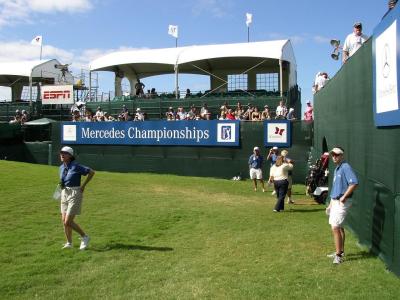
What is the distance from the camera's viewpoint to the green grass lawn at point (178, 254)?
6938 millimetres

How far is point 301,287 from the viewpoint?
6871 millimetres

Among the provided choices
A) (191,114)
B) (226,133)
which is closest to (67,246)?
(226,133)

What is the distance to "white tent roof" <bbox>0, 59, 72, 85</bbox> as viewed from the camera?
118ft

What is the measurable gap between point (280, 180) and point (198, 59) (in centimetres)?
1605

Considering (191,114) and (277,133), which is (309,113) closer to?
(277,133)

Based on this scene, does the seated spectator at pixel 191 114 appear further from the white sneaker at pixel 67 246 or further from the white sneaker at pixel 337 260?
the white sneaker at pixel 337 260

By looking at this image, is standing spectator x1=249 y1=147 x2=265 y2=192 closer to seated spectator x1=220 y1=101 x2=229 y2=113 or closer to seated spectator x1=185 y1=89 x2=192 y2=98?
seated spectator x1=220 y1=101 x2=229 y2=113

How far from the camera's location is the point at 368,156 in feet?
29.3

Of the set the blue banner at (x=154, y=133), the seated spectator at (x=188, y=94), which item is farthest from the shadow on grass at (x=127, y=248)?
the seated spectator at (x=188, y=94)

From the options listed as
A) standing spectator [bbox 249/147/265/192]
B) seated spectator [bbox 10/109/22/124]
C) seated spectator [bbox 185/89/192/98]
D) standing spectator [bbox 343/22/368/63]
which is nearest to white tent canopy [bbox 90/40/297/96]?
seated spectator [bbox 185/89/192/98]

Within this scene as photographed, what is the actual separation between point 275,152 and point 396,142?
36.6ft

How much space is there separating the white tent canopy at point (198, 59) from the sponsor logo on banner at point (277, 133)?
5.70 m

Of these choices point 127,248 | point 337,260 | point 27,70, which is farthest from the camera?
point 27,70

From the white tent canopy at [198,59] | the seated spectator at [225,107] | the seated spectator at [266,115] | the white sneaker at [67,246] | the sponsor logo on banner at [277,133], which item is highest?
the white tent canopy at [198,59]
